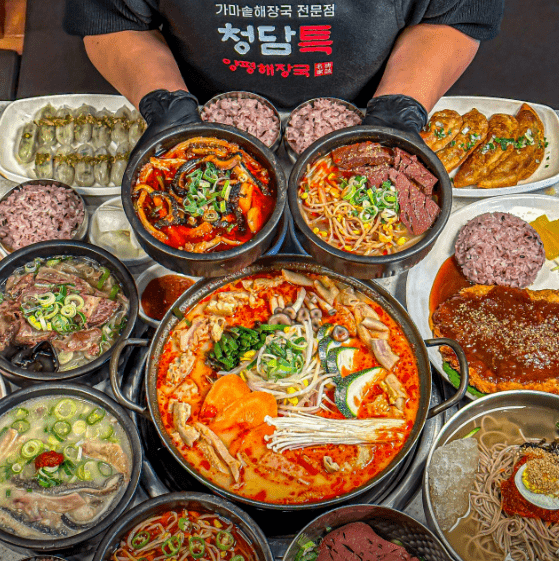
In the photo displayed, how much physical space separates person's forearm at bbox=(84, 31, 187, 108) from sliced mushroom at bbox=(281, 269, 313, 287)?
141cm

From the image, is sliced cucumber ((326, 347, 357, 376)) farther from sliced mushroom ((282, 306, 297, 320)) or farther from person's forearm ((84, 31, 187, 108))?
person's forearm ((84, 31, 187, 108))

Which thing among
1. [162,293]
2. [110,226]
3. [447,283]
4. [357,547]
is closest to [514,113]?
[447,283]

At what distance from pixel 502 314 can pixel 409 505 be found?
1294 millimetres

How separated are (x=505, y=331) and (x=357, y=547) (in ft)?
5.34

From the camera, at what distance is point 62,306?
306cm

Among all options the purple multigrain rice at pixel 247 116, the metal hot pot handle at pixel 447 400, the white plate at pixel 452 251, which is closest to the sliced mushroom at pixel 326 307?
the metal hot pot handle at pixel 447 400

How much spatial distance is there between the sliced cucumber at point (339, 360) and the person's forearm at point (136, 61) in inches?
75.1

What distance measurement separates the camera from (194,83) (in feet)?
12.7

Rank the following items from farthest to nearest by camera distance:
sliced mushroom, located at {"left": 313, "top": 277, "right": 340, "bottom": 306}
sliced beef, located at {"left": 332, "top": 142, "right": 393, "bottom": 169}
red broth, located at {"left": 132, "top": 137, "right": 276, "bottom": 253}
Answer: sliced mushroom, located at {"left": 313, "top": 277, "right": 340, "bottom": 306} → sliced beef, located at {"left": 332, "top": 142, "right": 393, "bottom": 169} → red broth, located at {"left": 132, "top": 137, "right": 276, "bottom": 253}

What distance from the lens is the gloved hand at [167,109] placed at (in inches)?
119

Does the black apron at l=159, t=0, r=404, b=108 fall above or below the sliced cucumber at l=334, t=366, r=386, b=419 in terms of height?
above

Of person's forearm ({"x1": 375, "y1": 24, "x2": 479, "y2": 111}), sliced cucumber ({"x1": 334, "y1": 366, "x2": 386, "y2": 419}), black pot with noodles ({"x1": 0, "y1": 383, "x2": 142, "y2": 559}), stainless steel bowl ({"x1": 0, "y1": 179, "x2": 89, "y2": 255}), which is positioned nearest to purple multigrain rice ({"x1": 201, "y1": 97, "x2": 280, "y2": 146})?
person's forearm ({"x1": 375, "y1": 24, "x2": 479, "y2": 111})

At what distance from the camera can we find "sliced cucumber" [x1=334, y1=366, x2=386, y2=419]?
8.82 feet

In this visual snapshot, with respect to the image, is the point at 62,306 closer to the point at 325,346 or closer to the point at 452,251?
the point at 325,346
